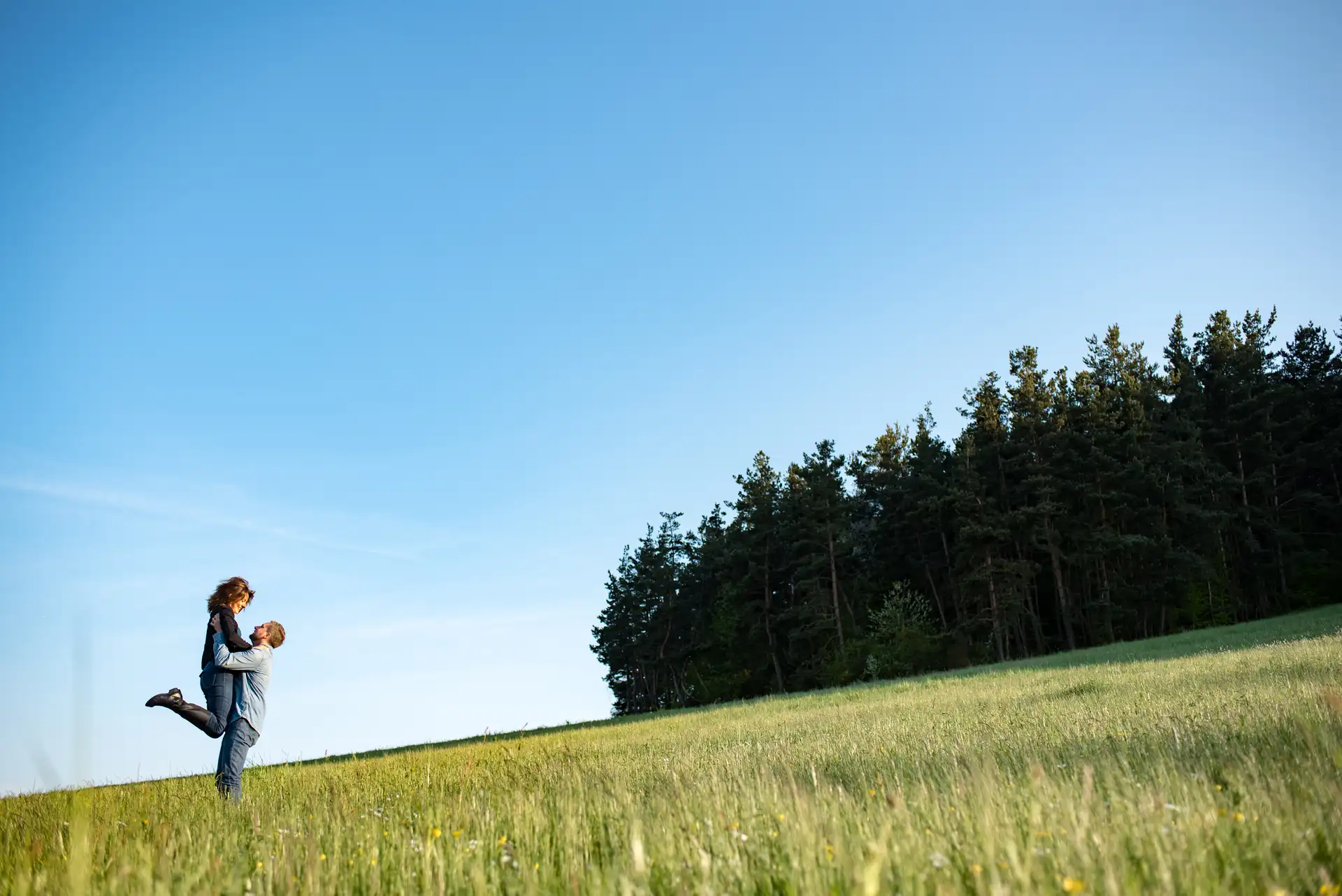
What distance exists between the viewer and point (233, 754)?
7.70 m

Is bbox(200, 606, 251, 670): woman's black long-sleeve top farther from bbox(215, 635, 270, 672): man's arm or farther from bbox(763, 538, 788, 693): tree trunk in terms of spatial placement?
bbox(763, 538, 788, 693): tree trunk

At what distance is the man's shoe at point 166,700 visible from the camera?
7.50 meters

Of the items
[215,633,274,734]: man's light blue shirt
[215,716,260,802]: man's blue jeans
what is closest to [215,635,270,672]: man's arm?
[215,633,274,734]: man's light blue shirt

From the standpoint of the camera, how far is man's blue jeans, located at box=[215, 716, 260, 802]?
762 cm

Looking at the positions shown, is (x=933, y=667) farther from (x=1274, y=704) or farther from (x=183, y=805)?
(x=183, y=805)

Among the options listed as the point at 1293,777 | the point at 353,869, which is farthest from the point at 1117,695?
the point at 353,869

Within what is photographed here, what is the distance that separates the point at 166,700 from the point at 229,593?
3.51 feet

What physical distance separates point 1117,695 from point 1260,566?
44456 millimetres

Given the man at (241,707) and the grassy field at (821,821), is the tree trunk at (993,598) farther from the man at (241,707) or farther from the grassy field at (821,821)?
the man at (241,707)

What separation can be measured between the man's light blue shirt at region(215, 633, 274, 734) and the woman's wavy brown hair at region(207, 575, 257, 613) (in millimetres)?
313

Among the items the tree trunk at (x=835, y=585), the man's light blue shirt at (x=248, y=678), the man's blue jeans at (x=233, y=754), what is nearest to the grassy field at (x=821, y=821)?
the man's blue jeans at (x=233, y=754)

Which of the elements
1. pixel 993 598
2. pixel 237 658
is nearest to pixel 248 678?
pixel 237 658

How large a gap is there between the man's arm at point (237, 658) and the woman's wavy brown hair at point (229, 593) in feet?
1.05

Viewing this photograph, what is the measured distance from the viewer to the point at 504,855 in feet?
11.5
